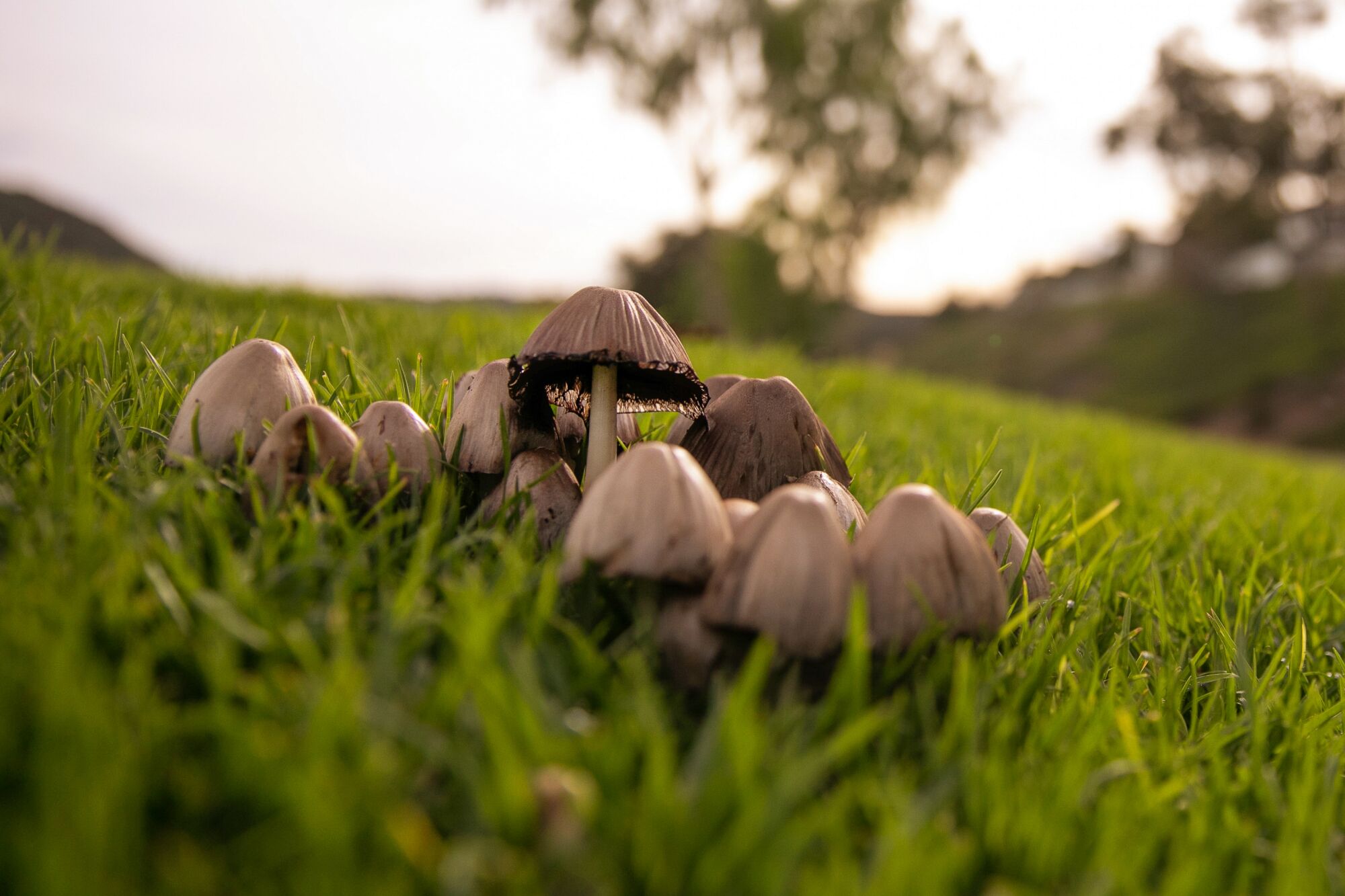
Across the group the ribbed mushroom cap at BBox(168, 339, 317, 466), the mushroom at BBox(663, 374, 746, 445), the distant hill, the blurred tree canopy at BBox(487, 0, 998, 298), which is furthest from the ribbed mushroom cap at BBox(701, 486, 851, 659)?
the blurred tree canopy at BBox(487, 0, 998, 298)

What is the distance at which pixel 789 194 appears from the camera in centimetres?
2520

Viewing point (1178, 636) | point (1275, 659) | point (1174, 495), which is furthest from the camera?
point (1174, 495)

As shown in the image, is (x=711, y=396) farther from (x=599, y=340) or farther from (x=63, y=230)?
(x=63, y=230)

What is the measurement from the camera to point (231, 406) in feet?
4.31

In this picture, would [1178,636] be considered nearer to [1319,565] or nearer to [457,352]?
[1319,565]

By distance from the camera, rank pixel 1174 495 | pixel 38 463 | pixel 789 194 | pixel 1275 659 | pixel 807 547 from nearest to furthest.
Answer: pixel 807 547, pixel 38 463, pixel 1275 659, pixel 1174 495, pixel 789 194

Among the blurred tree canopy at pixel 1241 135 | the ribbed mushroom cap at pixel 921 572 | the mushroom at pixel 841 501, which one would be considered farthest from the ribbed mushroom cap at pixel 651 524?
the blurred tree canopy at pixel 1241 135

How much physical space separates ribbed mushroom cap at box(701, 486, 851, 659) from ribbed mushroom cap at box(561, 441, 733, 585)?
1.7 inches

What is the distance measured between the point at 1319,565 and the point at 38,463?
3.11 metres

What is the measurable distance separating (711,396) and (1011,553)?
658mm

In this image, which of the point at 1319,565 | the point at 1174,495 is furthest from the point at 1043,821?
the point at 1174,495

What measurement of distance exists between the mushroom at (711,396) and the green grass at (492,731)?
1.33 ft

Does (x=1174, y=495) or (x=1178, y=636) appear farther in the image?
(x=1174, y=495)

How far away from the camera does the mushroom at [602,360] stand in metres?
1.27
